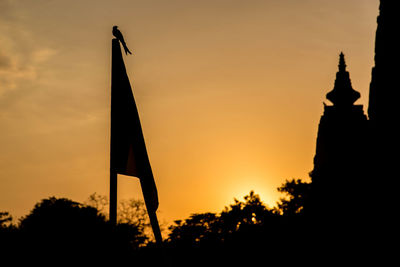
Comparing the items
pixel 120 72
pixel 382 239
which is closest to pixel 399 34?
pixel 382 239

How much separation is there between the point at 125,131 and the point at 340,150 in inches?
646

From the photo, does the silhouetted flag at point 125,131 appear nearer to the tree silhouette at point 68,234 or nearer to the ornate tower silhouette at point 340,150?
the ornate tower silhouette at point 340,150

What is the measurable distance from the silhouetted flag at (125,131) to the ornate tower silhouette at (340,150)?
1000cm

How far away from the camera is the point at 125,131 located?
32.4 ft

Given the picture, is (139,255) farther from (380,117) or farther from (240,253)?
(380,117)

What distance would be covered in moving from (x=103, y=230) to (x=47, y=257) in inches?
405

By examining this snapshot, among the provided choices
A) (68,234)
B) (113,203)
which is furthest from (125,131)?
(68,234)

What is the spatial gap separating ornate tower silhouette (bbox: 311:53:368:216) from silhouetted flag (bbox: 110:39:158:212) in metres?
10.00

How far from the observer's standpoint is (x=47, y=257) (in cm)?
6019

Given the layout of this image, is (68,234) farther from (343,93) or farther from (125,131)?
(125,131)

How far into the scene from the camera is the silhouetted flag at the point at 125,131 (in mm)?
9539

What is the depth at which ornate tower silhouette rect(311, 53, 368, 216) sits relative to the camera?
20734mm

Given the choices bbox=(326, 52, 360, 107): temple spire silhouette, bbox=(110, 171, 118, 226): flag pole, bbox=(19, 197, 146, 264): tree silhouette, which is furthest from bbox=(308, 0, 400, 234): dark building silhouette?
bbox=(19, 197, 146, 264): tree silhouette

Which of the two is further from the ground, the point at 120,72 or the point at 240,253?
the point at 240,253
